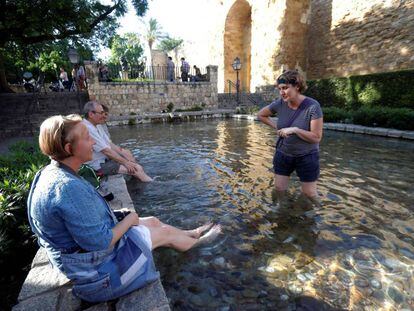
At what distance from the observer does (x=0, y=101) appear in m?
13.6

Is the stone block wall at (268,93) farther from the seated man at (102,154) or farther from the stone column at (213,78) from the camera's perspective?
the seated man at (102,154)

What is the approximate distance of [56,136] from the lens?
1490mm

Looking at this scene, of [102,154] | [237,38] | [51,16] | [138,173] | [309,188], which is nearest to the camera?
[309,188]

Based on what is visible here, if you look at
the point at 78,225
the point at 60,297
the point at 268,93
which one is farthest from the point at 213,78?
the point at 78,225

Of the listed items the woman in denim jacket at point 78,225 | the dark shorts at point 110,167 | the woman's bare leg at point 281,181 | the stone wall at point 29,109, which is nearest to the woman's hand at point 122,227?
the woman in denim jacket at point 78,225

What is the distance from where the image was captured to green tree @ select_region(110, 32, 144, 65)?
4969cm

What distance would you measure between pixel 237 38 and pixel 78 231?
26.3 meters

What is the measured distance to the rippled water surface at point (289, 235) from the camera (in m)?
2.23

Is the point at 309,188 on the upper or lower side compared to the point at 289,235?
upper

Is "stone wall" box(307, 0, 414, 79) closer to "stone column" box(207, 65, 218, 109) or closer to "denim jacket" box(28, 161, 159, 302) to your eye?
"stone column" box(207, 65, 218, 109)

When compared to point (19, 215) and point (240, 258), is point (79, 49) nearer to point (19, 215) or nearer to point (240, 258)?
point (19, 215)

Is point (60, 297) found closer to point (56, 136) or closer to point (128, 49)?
point (56, 136)

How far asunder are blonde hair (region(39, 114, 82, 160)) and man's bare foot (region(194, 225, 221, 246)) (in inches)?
74.2

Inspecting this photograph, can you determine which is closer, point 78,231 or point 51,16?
point 78,231
